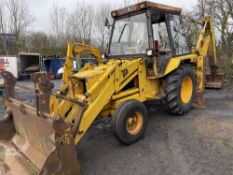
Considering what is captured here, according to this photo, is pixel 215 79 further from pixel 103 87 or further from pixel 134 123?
pixel 103 87

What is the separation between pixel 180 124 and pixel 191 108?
4.09 feet

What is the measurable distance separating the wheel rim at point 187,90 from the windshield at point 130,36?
4.64ft

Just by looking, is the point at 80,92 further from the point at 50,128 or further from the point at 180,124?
the point at 180,124

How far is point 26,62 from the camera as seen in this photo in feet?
56.2

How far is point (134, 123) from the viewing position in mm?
4520

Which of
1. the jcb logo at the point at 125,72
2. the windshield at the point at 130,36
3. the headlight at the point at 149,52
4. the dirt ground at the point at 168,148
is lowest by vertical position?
the dirt ground at the point at 168,148

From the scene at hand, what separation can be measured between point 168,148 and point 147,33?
7.76ft

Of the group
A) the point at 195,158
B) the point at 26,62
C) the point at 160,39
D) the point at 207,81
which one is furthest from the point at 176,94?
the point at 26,62

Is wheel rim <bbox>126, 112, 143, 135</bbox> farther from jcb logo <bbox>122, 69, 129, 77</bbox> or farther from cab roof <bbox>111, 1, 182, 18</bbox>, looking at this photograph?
cab roof <bbox>111, 1, 182, 18</bbox>

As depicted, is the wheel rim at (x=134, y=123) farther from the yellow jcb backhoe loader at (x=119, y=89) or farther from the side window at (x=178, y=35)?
the side window at (x=178, y=35)

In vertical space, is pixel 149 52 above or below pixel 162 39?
below

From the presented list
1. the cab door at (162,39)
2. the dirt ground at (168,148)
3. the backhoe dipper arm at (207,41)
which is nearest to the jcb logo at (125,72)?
the cab door at (162,39)

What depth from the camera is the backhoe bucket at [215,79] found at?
8.21 m

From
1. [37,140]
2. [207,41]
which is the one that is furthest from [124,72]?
[207,41]
